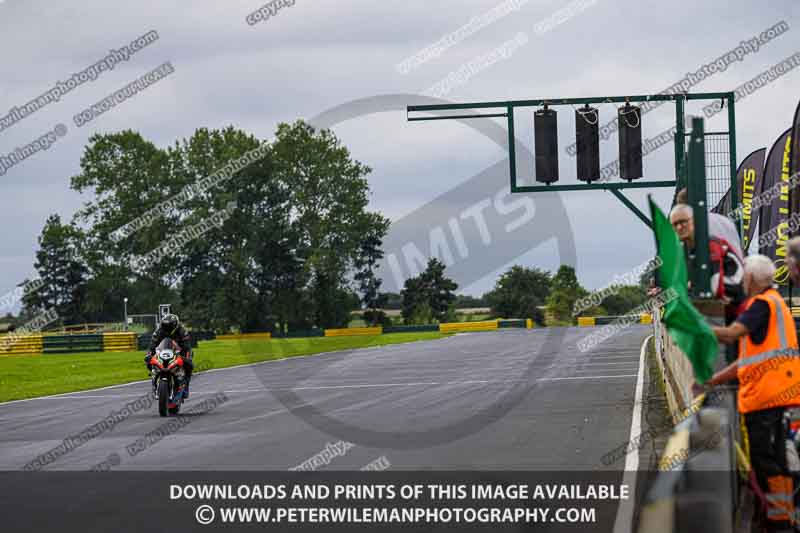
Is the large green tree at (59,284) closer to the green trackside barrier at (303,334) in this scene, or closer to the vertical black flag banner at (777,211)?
the green trackside barrier at (303,334)

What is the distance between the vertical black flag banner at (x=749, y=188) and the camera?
2188 centimetres

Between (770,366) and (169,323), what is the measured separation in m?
13.4

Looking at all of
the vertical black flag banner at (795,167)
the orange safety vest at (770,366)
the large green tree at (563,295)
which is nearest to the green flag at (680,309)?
the orange safety vest at (770,366)

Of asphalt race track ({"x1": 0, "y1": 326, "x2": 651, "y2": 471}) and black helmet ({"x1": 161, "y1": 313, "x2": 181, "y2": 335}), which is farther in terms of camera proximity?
black helmet ({"x1": 161, "y1": 313, "x2": 181, "y2": 335})

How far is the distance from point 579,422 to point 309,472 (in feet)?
17.4

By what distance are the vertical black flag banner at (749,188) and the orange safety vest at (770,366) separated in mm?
14691

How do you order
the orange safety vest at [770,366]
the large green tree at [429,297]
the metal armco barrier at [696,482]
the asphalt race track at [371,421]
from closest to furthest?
the metal armco barrier at [696,482], the orange safety vest at [770,366], the asphalt race track at [371,421], the large green tree at [429,297]

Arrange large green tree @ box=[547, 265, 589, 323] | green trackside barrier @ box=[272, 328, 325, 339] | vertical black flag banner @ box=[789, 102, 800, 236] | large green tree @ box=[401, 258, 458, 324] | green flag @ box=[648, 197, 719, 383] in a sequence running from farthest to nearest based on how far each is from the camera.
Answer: large green tree @ box=[547, 265, 589, 323], large green tree @ box=[401, 258, 458, 324], green trackside barrier @ box=[272, 328, 325, 339], vertical black flag banner @ box=[789, 102, 800, 236], green flag @ box=[648, 197, 719, 383]

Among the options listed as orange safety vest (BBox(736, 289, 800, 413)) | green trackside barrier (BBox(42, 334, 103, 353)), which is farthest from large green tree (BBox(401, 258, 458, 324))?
orange safety vest (BBox(736, 289, 800, 413))

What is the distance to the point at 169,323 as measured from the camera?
61.0 ft

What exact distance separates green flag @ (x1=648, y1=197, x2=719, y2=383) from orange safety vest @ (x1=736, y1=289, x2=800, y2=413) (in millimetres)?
773

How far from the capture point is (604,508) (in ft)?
27.9

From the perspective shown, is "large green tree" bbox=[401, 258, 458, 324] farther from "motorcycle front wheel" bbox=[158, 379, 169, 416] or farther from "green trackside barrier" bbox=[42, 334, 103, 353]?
"motorcycle front wheel" bbox=[158, 379, 169, 416]

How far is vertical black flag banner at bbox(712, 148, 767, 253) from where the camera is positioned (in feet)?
71.8
